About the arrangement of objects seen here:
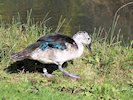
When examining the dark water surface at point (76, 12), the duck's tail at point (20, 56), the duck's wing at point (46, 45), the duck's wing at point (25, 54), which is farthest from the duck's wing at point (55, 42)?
the dark water surface at point (76, 12)

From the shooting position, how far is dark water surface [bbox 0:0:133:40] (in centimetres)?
1864

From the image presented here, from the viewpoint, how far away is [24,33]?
9844 millimetres

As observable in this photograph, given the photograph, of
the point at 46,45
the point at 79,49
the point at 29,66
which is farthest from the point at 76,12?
the point at 46,45

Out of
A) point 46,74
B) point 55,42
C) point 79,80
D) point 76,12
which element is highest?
point 76,12

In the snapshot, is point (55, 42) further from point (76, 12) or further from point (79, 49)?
point (76, 12)

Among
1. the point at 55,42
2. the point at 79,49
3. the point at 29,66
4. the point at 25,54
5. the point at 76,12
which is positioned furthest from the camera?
the point at 76,12

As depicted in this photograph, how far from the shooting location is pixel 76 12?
23219 mm

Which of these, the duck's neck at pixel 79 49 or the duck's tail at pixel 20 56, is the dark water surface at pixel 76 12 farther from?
the duck's tail at pixel 20 56

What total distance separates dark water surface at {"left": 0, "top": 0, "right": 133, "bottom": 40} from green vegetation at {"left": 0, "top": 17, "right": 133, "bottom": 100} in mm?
7104

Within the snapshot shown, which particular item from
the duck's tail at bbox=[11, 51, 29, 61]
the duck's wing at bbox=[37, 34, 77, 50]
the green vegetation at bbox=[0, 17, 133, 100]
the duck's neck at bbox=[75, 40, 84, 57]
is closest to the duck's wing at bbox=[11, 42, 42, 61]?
the duck's tail at bbox=[11, 51, 29, 61]

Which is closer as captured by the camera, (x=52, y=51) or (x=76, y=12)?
(x=52, y=51)

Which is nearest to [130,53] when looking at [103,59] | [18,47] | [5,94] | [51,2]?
[103,59]

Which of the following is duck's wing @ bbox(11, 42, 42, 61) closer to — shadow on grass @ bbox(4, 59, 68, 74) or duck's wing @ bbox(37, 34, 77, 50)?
duck's wing @ bbox(37, 34, 77, 50)

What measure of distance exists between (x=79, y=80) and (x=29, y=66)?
3.89 ft
